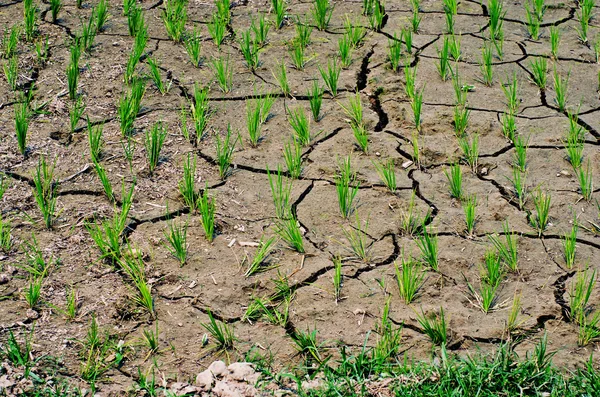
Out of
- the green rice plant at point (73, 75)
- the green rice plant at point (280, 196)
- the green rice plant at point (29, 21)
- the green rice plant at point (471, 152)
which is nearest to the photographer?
the green rice plant at point (280, 196)

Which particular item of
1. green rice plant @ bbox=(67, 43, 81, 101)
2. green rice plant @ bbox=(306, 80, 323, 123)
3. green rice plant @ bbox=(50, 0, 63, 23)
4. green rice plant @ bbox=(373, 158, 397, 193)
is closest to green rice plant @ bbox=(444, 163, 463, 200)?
green rice plant @ bbox=(373, 158, 397, 193)

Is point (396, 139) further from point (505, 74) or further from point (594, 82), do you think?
point (594, 82)

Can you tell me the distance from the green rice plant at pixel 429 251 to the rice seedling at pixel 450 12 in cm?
172

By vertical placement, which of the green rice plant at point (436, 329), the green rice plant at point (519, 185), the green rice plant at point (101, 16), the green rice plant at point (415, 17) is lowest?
the green rice plant at point (436, 329)

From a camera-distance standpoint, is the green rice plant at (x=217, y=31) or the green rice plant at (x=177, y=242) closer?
the green rice plant at (x=177, y=242)

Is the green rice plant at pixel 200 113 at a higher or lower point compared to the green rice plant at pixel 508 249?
higher

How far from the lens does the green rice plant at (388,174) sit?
3.30m

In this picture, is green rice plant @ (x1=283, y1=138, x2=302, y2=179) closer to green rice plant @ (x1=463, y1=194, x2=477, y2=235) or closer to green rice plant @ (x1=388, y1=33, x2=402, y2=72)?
green rice plant @ (x1=463, y1=194, x2=477, y2=235)

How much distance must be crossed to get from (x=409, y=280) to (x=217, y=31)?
6.51 feet

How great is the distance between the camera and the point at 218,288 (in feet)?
9.39

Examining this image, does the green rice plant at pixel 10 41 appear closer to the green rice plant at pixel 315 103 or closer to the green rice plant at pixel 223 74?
the green rice plant at pixel 223 74

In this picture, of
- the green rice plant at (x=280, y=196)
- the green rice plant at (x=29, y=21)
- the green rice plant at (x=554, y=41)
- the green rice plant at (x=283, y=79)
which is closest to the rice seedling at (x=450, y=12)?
the green rice plant at (x=554, y=41)

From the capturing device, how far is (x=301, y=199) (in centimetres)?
328

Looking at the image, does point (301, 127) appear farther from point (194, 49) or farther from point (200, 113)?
point (194, 49)
